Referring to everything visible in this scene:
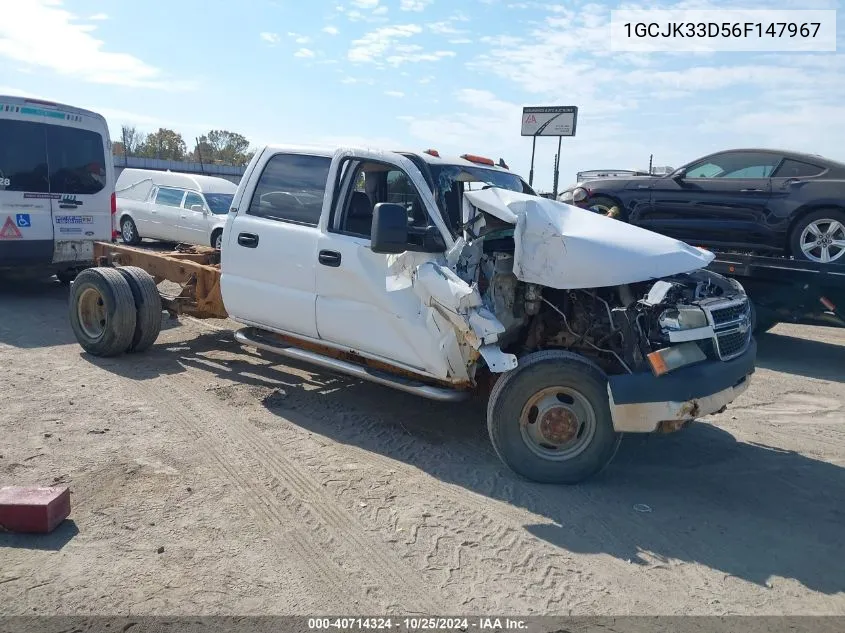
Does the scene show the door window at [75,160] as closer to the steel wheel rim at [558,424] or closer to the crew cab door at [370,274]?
the crew cab door at [370,274]

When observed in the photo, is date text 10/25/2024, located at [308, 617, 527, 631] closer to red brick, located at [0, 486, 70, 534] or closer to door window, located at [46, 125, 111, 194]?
red brick, located at [0, 486, 70, 534]

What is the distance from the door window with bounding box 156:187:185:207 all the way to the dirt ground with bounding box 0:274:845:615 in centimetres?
1082

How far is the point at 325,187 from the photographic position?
542cm

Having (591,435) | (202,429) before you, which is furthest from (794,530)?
(202,429)

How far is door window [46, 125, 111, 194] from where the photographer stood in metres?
9.21

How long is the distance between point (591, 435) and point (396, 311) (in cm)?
160

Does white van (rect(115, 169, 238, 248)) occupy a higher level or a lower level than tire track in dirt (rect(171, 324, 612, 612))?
higher

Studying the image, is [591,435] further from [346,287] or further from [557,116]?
[557,116]

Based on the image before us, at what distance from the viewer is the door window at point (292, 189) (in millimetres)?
5484

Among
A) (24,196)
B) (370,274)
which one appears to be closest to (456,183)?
(370,274)

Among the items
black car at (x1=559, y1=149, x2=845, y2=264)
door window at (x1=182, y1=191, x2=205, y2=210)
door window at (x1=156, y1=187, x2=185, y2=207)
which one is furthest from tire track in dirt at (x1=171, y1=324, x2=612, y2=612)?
door window at (x1=156, y1=187, x2=185, y2=207)

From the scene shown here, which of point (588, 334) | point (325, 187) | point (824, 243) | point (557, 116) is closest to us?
point (588, 334)

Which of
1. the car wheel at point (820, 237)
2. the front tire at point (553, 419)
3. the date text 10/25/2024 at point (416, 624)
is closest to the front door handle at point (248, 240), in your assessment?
the front tire at point (553, 419)

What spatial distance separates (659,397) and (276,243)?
3238mm
